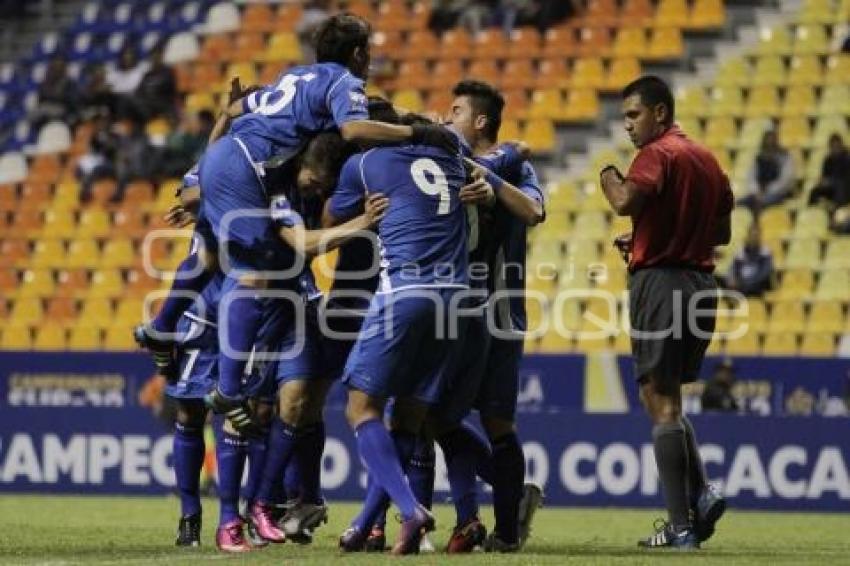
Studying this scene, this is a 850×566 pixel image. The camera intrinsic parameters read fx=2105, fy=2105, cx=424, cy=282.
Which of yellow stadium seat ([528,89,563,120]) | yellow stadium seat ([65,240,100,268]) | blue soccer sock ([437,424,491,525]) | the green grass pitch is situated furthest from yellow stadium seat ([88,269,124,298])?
blue soccer sock ([437,424,491,525])

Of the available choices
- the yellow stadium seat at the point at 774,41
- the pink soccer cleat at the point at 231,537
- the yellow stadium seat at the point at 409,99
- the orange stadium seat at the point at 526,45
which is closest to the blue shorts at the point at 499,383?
the pink soccer cleat at the point at 231,537

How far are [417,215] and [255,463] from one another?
2.09m

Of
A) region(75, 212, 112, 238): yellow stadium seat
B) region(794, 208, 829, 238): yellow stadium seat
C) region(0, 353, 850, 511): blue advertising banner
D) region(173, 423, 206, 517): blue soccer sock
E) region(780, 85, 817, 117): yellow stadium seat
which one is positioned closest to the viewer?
region(173, 423, 206, 517): blue soccer sock

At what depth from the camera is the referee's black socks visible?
10898 mm

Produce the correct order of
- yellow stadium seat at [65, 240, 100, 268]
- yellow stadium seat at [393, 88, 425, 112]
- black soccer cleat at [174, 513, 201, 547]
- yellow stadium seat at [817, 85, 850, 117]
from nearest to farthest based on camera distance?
1. black soccer cleat at [174, 513, 201, 547]
2. yellow stadium seat at [817, 85, 850, 117]
3. yellow stadium seat at [393, 88, 425, 112]
4. yellow stadium seat at [65, 240, 100, 268]

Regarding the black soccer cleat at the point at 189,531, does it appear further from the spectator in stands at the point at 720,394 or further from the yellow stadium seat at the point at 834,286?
the yellow stadium seat at the point at 834,286

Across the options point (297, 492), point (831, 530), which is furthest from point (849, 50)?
point (297, 492)

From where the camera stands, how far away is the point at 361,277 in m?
10.7

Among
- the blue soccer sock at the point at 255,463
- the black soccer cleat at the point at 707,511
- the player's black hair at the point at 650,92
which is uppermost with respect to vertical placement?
the player's black hair at the point at 650,92

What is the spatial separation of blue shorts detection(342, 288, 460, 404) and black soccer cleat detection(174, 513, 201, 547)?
5.63 ft

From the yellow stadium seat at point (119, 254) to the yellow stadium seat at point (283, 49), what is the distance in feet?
9.97

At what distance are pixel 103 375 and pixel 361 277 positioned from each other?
420 inches

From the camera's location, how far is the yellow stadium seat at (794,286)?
66.0ft

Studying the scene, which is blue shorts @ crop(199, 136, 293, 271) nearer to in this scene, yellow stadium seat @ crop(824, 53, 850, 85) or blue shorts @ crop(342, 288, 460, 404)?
blue shorts @ crop(342, 288, 460, 404)
